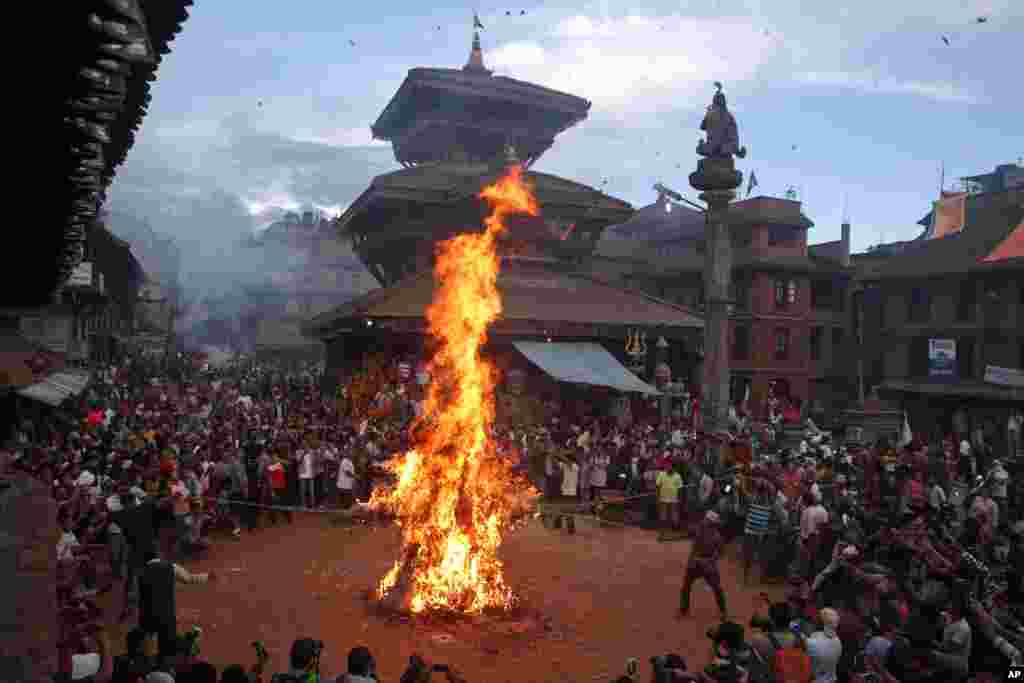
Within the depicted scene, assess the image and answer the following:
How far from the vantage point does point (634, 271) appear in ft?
155

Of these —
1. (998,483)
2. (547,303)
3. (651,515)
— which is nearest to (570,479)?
(651,515)

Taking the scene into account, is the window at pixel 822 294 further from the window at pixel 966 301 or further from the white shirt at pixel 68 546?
the white shirt at pixel 68 546

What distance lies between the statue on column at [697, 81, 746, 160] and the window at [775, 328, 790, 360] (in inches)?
1050

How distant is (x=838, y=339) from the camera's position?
46312 mm

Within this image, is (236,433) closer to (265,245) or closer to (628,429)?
(628,429)

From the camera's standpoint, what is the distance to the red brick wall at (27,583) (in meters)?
8.47

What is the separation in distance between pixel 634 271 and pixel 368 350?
2313 cm

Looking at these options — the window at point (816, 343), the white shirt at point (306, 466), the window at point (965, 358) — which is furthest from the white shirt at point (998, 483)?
Result: the window at point (816, 343)

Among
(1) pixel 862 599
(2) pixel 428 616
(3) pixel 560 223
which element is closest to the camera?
(1) pixel 862 599

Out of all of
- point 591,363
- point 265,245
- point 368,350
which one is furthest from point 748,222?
point 265,245

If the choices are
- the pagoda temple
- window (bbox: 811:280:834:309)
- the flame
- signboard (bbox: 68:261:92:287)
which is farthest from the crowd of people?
window (bbox: 811:280:834:309)

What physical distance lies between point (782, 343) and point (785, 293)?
8.95ft

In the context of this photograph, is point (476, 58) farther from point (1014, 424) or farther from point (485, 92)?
point (1014, 424)

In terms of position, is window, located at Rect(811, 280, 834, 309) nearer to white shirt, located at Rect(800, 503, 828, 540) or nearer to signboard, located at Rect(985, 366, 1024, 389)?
signboard, located at Rect(985, 366, 1024, 389)
